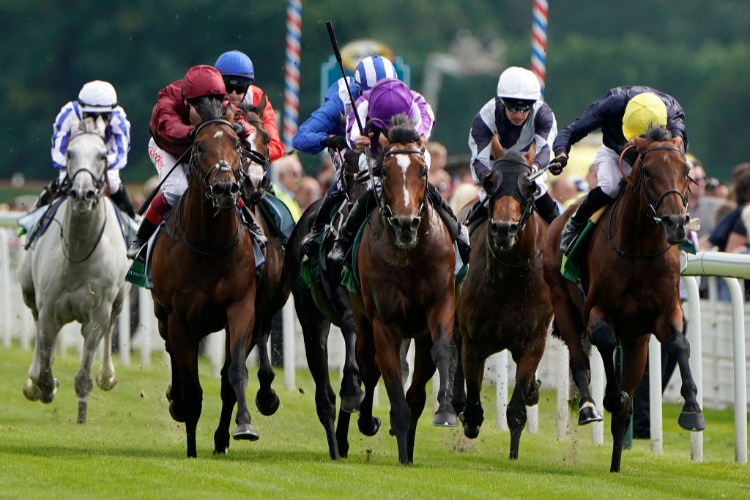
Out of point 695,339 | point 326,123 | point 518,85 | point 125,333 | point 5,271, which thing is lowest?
point 695,339

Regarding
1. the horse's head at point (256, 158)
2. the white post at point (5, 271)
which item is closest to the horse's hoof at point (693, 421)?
the horse's head at point (256, 158)

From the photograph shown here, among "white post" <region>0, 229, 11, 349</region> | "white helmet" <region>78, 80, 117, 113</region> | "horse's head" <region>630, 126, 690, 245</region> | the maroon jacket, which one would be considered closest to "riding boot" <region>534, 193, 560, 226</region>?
"horse's head" <region>630, 126, 690, 245</region>

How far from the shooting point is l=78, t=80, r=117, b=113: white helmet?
41.1ft

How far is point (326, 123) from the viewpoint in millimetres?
10828

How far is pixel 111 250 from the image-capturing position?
1222 centimetres

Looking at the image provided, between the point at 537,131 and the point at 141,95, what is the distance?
29.2 m

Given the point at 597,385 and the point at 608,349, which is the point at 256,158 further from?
the point at 597,385

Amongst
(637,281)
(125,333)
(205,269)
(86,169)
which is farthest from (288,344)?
(637,281)

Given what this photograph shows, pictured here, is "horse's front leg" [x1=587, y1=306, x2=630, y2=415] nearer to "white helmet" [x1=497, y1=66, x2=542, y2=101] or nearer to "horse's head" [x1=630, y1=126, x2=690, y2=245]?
"horse's head" [x1=630, y1=126, x2=690, y2=245]

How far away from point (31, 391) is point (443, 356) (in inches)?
174

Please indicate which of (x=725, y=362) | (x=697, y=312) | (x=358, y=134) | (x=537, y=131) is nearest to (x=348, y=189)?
(x=358, y=134)

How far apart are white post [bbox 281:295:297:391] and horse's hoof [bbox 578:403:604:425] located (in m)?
4.88

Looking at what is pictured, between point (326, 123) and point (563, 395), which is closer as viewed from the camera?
point (326, 123)

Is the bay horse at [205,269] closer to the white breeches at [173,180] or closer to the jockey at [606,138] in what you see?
the white breeches at [173,180]
